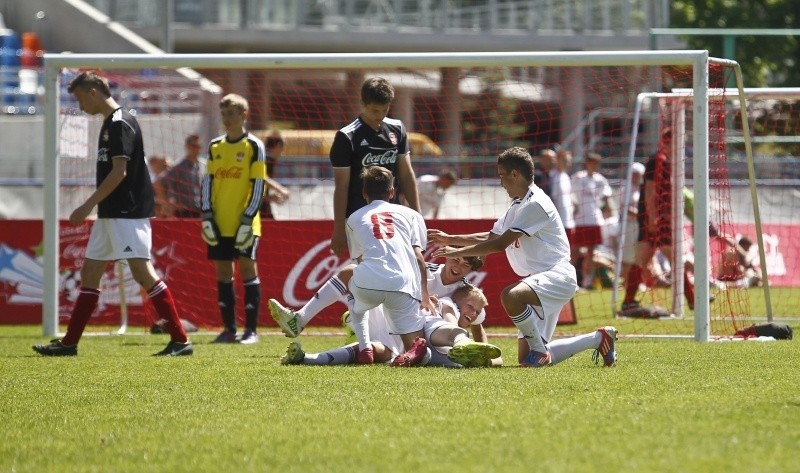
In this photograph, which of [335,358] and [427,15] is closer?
[335,358]

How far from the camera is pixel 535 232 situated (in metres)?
7.94

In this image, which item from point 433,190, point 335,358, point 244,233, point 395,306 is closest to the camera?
point 395,306

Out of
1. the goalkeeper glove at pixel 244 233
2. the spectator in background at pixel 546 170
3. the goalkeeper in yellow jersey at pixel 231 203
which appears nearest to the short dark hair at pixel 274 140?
the goalkeeper in yellow jersey at pixel 231 203

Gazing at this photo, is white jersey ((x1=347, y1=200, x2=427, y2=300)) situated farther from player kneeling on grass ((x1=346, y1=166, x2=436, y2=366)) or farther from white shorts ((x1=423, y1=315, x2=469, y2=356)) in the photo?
white shorts ((x1=423, y1=315, x2=469, y2=356))

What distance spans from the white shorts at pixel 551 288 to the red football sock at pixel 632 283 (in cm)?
504

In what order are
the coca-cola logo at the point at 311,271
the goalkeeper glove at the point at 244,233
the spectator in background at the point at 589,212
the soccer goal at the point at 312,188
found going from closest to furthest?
the soccer goal at the point at 312,188 < the goalkeeper glove at the point at 244,233 < the coca-cola logo at the point at 311,271 < the spectator in background at the point at 589,212

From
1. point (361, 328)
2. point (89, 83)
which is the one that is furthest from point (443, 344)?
point (89, 83)

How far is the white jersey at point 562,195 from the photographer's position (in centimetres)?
1536

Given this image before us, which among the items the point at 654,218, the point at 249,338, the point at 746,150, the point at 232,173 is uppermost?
the point at 746,150

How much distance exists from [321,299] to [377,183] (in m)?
1.07

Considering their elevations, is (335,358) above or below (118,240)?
below

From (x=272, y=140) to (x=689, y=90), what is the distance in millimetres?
4273

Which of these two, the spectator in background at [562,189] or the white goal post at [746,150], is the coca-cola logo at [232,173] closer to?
the white goal post at [746,150]

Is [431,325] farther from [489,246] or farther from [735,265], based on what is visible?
[735,265]
